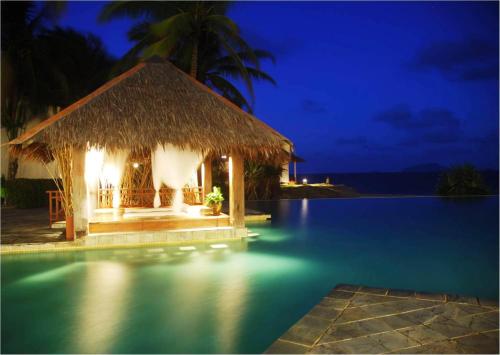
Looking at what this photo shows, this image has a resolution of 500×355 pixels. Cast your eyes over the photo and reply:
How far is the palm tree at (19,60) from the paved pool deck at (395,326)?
11.4 m

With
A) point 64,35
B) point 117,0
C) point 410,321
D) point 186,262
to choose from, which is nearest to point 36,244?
point 186,262

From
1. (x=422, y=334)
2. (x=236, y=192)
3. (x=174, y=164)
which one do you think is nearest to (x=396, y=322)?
(x=422, y=334)

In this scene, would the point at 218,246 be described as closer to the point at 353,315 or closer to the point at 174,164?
the point at 174,164

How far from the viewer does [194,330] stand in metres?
3.23

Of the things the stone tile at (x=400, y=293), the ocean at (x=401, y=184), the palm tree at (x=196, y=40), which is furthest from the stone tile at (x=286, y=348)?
the ocean at (x=401, y=184)

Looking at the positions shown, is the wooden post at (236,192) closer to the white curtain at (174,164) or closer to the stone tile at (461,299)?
the white curtain at (174,164)

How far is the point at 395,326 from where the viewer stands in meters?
2.96

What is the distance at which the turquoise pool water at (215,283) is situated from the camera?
3.14 meters

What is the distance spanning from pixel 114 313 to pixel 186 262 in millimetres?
1929

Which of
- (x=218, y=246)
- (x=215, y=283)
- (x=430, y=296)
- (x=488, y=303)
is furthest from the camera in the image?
(x=218, y=246)

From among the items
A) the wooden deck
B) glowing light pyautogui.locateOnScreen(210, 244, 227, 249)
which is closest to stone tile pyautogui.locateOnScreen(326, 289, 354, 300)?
glowing light pyautogui.locateOnScreen(210, 244, 227, 249)

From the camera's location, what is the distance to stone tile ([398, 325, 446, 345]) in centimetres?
272

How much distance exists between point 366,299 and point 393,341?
2.89 ft

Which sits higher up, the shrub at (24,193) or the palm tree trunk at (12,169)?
the palm tree trunk at (12,169)
